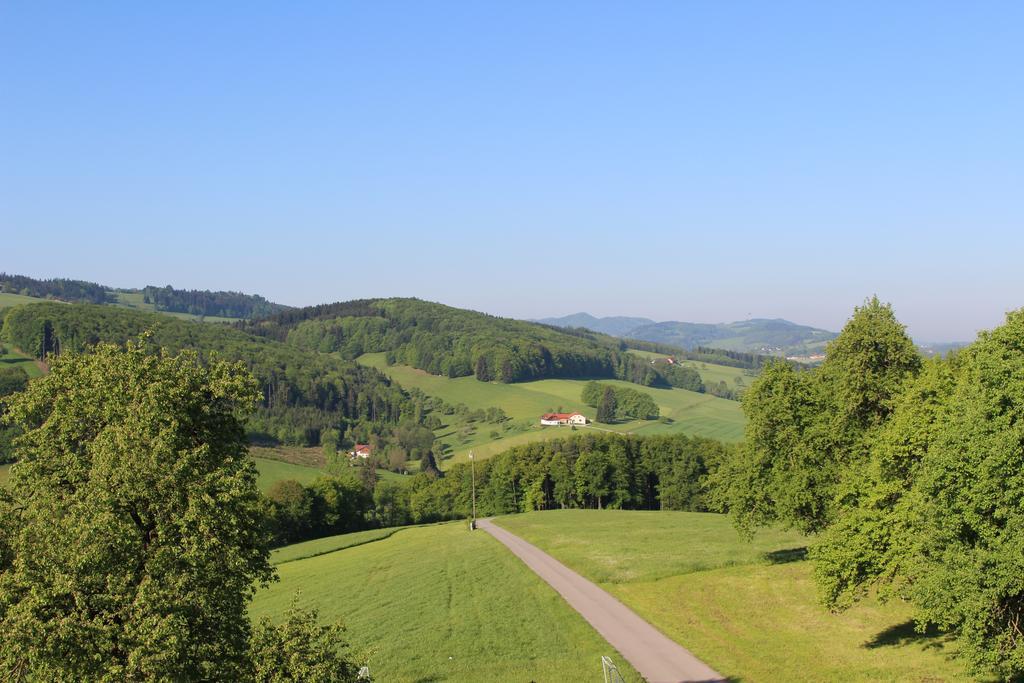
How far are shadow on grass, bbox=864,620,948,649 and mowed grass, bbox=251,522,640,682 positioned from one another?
1190cm

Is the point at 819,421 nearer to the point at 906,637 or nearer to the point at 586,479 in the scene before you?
the point at 906,637

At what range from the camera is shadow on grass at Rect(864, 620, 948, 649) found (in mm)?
33594

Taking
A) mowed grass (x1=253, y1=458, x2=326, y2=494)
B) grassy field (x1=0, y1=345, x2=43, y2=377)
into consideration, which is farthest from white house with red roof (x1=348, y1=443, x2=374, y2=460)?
grassy field (x1=0, y1=345, x2=43, y2=377)

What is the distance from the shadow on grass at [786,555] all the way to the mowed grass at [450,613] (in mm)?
16627

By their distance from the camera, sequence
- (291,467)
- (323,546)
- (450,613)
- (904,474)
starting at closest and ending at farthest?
(904,474) → (450,613) → (323,546) → (291,467)

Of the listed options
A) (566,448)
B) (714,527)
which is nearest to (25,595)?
(714,527)

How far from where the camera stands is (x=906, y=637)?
3497cm

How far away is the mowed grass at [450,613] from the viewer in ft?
121

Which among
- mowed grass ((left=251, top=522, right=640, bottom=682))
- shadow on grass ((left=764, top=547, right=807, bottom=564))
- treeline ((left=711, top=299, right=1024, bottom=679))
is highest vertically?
treeline ((left=711, top=299, right=1024, bottom=679))

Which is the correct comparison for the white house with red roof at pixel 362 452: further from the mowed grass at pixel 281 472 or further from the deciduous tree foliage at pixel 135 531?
the deciduous tree foliage at pixel 135 531

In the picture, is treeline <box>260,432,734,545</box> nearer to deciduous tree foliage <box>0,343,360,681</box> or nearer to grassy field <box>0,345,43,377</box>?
deciduous tree foliage <box>0,343,360,681</box>

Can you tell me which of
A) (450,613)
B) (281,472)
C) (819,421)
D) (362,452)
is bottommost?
(362,452)

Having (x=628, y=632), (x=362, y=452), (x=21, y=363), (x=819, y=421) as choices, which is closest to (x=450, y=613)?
(x=628, y=632)

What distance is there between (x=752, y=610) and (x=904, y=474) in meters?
12.8
